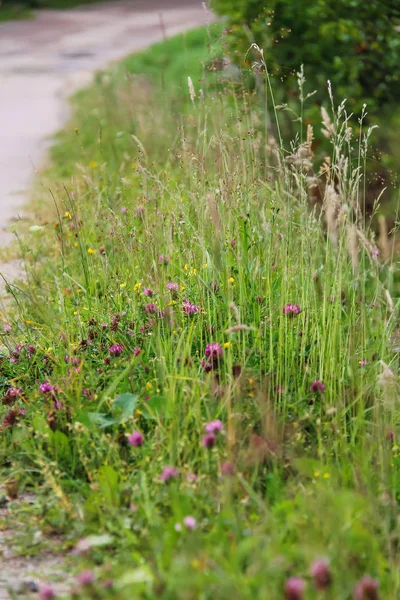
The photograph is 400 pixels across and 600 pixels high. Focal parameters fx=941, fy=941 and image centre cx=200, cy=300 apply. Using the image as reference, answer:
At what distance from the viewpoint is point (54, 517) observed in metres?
2.75

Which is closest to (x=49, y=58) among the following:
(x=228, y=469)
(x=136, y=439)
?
(x=136, y=439)

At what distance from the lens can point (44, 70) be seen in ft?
43.5

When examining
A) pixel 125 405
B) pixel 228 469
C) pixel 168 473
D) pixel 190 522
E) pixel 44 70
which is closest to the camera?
pixel 190 522

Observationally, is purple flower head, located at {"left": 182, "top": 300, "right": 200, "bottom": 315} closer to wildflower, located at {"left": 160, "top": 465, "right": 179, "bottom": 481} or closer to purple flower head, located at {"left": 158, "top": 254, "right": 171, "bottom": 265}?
purple flower head, located at {"left": 158, "top": 254, "right": 171, "bottom": 265}

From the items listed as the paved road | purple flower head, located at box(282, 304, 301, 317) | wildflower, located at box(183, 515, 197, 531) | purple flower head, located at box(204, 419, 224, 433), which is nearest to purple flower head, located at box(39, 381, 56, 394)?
purple flower head, located at box(204, 419, 224, 433)

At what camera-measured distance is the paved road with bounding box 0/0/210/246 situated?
8.02 m

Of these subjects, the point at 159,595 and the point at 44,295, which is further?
the point at 44,295

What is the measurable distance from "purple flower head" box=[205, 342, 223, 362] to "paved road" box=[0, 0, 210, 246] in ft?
5.52

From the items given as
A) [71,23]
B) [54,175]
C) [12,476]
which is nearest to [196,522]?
[12,476]

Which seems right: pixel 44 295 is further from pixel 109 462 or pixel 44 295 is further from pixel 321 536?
pixel 321 536

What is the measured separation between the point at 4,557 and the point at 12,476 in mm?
389

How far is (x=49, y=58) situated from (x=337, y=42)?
28.6 ft

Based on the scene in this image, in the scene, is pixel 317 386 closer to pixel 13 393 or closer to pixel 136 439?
pixel 136 439

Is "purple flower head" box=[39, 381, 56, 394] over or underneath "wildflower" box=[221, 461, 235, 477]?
underneath
